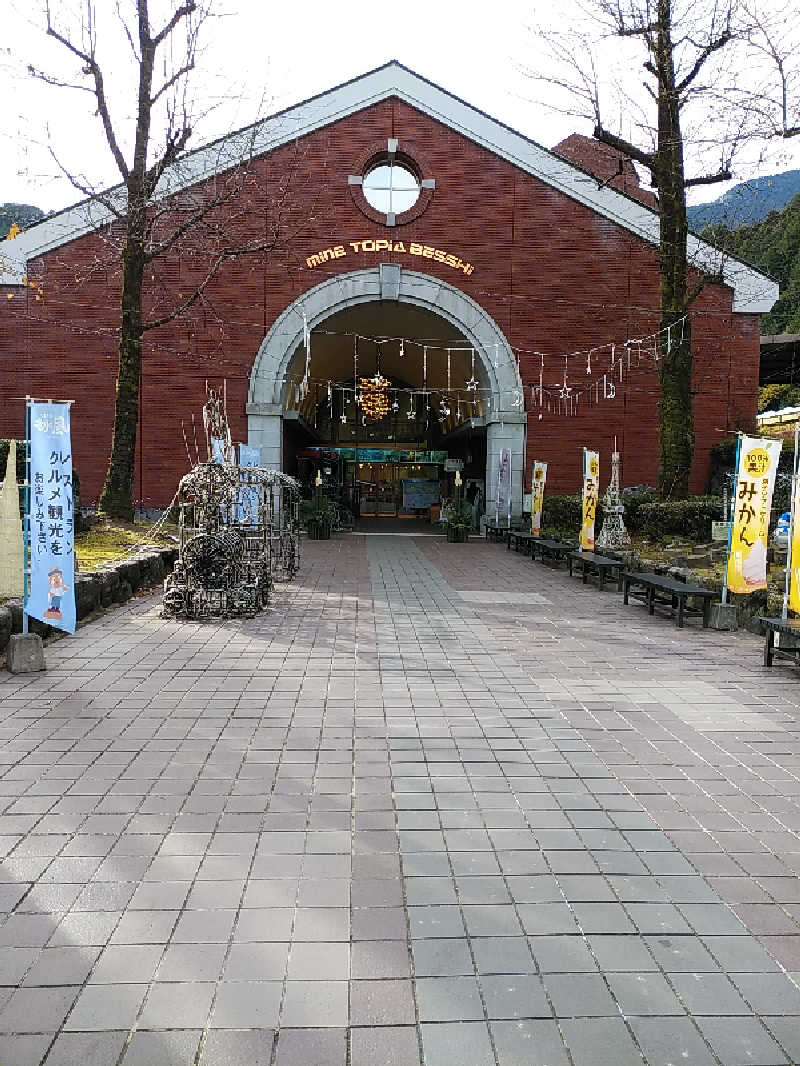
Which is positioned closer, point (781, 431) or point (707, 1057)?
point (707, 1057)

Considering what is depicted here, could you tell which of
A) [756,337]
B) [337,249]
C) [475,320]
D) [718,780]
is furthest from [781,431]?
[718,780]

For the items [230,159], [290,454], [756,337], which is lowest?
[290,454]

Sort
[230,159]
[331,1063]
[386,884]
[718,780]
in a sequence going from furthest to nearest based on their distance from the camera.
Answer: [230,159], [718,780], [386,884], [331,1063]

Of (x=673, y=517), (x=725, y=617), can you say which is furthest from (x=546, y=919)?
(x=673, y=517)

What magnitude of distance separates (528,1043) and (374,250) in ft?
72.1

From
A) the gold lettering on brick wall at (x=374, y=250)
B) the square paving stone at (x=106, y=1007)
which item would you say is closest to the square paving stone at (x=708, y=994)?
the square paving stone at (x=106, y=1007)

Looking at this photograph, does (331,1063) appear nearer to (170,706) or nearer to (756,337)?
(170,706)

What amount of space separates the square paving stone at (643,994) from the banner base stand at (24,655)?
5.93 metres

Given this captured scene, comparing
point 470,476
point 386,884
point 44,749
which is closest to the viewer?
point 386,884

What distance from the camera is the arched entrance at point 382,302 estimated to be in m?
22.2

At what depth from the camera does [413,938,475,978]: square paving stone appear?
2.91 meters

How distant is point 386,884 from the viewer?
139 inches

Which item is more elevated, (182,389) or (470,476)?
(182,389)

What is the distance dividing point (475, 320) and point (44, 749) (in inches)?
761
